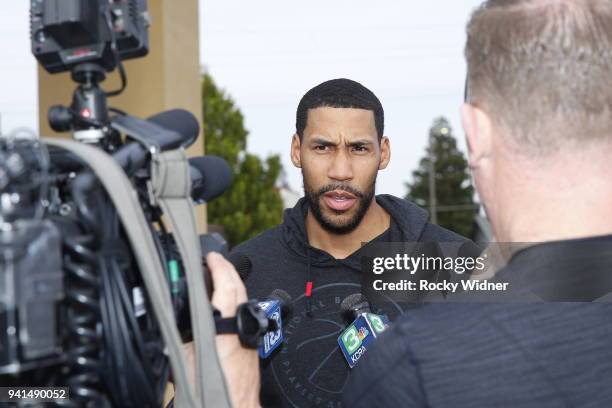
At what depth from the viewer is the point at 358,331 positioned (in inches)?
89.0

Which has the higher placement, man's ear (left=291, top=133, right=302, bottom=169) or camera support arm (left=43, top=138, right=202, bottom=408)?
camera support arm (left=43, top=138, right=202, bottom=408)

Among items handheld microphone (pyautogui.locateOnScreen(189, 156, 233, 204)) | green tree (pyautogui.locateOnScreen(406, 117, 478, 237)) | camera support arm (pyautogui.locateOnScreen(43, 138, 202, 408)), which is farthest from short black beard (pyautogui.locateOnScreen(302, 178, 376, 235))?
green tree (pyautogui.locateOnScreen(406, 117, 478, 237))

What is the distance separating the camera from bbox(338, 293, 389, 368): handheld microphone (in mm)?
2208

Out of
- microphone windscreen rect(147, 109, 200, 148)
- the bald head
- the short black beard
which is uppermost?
the bald head

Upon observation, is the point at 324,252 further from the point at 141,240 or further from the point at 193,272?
the point at 141,240

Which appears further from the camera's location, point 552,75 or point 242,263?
point 242,263

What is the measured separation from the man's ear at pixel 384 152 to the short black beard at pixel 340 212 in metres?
0.14

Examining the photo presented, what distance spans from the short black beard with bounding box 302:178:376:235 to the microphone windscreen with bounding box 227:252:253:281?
1.11ft

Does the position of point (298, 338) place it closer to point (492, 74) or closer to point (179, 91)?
point (492, 74)

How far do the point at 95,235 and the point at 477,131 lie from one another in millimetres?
710

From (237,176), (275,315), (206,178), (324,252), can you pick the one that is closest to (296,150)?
(324,252)

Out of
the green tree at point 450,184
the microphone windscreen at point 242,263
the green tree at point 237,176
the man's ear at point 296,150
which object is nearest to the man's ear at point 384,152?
the man's ear at point 296,150

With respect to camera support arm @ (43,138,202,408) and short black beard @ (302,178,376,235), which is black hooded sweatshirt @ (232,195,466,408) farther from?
camera support arm @ (43,138,202,408)

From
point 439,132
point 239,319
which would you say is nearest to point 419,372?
point 239,319
